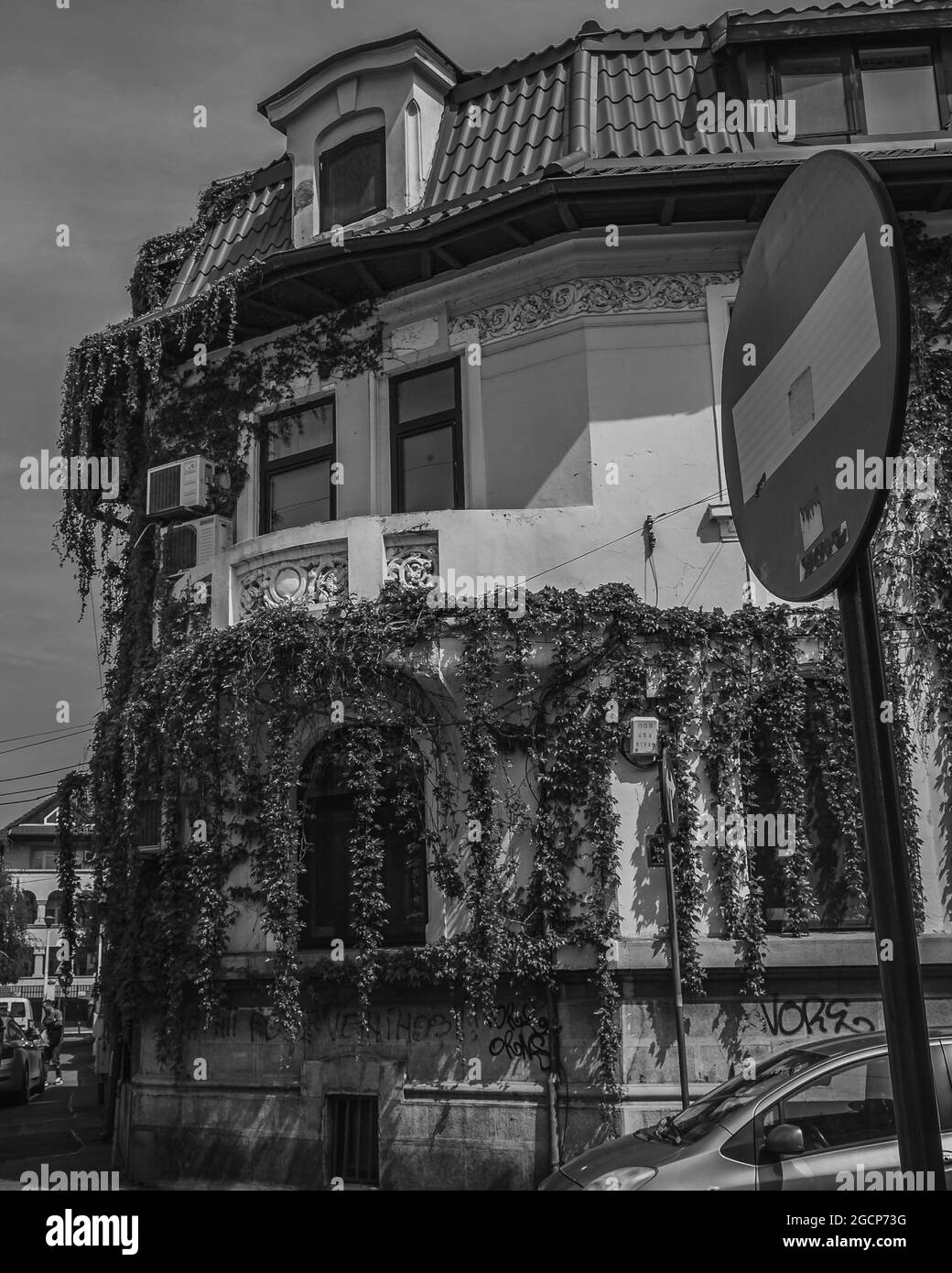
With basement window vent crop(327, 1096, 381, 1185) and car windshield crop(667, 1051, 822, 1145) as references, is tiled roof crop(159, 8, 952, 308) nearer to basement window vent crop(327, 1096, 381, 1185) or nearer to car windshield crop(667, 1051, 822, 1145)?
car windshield crop(667, 1051, 822, 1145)

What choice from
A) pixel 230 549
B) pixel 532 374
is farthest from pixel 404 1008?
pixel 532 374

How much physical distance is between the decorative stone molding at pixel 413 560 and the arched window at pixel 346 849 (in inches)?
72.2

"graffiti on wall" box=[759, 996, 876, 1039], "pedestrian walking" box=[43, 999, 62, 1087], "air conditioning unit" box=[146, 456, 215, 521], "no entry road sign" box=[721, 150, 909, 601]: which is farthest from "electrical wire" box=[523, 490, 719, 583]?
"pedestrian walking" box=[43, 999, 62, 1087]

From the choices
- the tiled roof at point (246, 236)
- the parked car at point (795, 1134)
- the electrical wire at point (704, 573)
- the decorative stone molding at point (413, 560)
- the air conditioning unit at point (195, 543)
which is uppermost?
the tiled roof at point (246, 236)

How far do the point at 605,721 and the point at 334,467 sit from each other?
454cm

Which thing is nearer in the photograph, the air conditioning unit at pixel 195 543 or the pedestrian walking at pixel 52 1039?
the air conditioning unit at pixel 195 543

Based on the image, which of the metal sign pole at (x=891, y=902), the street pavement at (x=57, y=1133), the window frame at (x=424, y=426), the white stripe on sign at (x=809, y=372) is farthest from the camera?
the street pavement at (x=57, y=1133)

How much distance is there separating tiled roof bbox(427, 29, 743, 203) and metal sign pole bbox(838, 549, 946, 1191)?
11663 millimetres

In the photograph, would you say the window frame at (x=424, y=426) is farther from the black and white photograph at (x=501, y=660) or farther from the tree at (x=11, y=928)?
the tree at (x=11, y=928)

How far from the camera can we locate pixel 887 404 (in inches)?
77.9

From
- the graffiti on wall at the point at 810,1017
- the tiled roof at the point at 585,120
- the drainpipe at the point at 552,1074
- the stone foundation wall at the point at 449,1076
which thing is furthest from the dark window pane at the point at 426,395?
the graffiti on wall at the point at 810,1017

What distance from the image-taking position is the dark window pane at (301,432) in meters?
14.7

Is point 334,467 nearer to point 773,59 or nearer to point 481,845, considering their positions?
point 481,845
